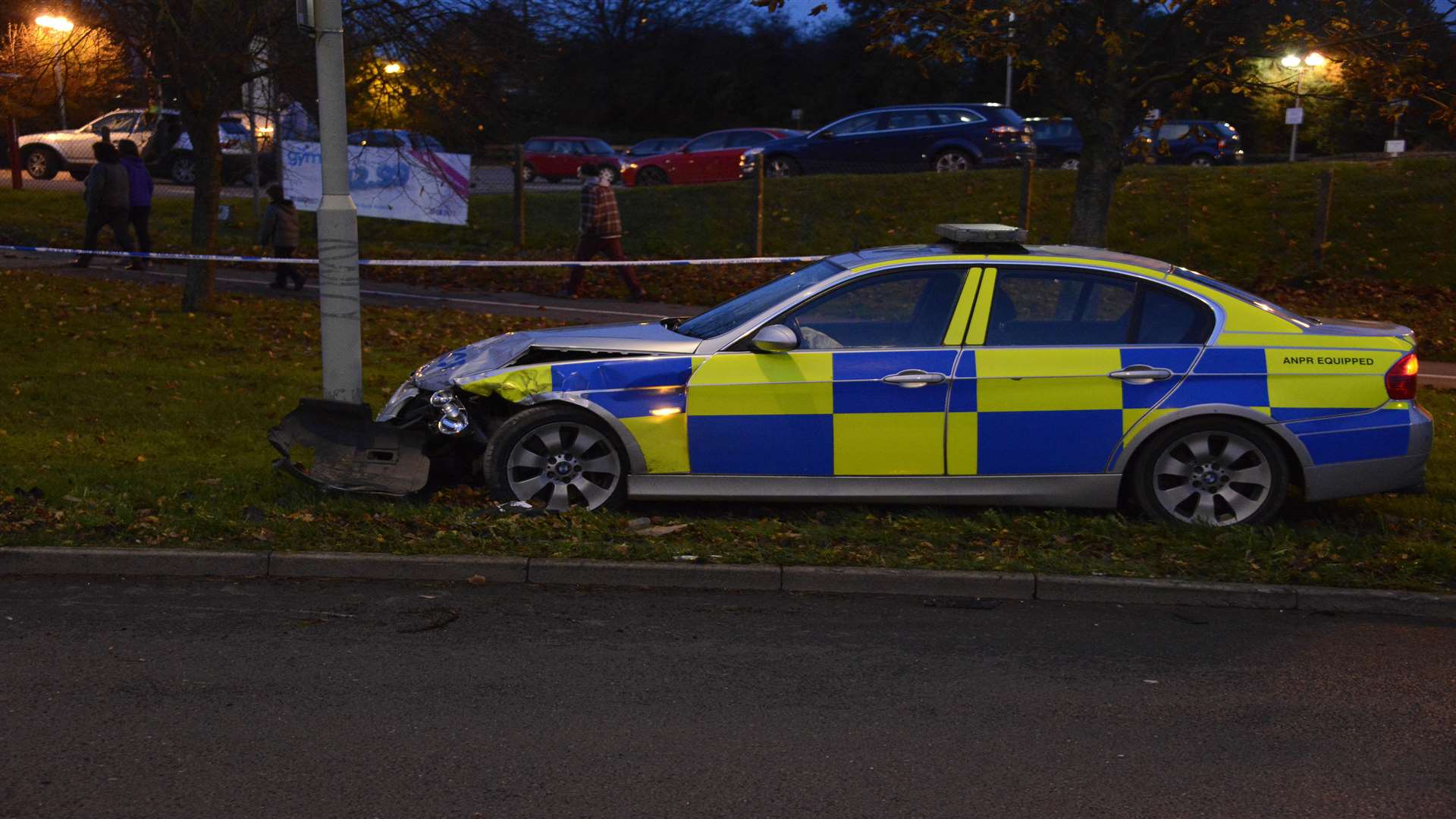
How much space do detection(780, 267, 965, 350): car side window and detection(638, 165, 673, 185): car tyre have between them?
2104 centimetres

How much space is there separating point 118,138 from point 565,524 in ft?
77.9

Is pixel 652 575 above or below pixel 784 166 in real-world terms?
below

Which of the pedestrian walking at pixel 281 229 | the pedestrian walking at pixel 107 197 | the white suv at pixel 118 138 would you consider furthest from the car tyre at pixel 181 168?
the pedestrian walking at pixel 281 229

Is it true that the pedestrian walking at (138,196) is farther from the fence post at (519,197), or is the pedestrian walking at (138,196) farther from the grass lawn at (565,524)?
the grass lawn at (565,524)

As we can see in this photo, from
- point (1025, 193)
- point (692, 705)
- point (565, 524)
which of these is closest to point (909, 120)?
point (1025, 193)

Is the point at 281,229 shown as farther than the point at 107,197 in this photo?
No

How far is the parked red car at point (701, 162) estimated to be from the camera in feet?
88.9

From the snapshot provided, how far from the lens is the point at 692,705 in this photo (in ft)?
Result: 15.8

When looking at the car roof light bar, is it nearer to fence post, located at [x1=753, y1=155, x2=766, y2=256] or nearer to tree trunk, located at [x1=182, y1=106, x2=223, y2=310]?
tree trunk, located at [x1=182, y1=106, x2=223, y2=310]

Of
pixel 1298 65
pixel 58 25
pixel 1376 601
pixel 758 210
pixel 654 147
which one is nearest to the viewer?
pixel 1376 601

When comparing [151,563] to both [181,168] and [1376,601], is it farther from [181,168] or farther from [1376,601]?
[181,168]

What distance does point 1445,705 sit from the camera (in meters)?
4.92

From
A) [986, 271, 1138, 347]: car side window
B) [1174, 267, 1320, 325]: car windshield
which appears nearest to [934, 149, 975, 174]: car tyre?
[1174, 267, 1320, 325]: car windshield

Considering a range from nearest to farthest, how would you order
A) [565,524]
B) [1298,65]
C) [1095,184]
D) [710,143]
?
[565,524], [1095,184], [1298,65], [710,143]
